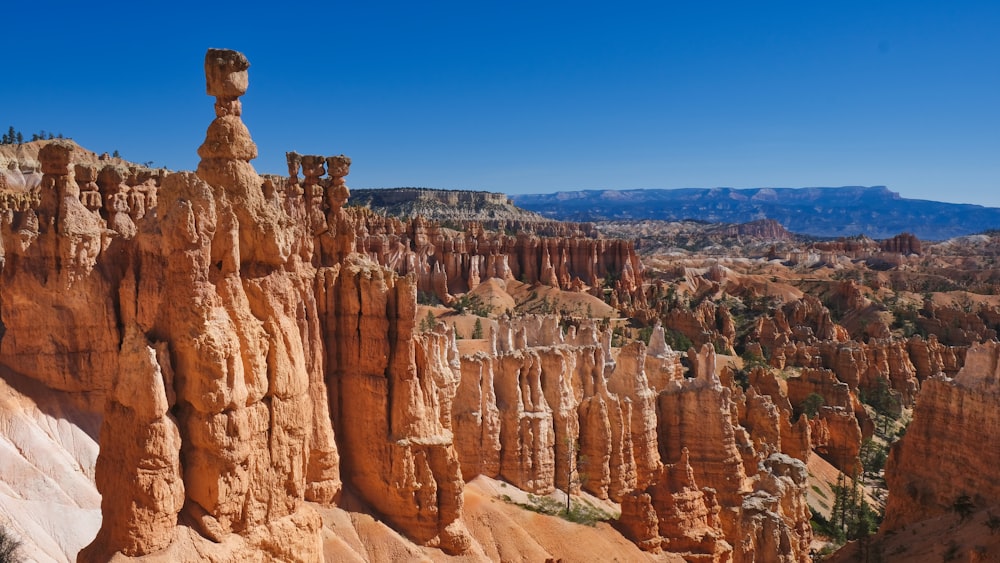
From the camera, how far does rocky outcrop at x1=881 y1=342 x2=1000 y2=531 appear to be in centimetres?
2345

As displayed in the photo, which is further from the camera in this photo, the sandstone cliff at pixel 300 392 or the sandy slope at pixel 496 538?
the sandy slope at pixel 496 538

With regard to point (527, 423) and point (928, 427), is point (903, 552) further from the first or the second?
point (527, 423)

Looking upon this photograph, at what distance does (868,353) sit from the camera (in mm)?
59062

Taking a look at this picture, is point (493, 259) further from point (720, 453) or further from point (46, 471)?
point (46, 471)

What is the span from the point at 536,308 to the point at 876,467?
44326mm

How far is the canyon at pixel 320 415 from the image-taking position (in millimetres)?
12141

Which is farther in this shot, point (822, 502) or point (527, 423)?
point (822, 502)

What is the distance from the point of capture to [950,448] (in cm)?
2448

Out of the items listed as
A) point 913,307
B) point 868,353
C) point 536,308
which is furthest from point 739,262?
point 868,353

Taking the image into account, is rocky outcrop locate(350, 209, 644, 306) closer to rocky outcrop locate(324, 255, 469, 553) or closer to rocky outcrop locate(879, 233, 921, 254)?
rocky outcrop locate(324, 255, 469, 553)

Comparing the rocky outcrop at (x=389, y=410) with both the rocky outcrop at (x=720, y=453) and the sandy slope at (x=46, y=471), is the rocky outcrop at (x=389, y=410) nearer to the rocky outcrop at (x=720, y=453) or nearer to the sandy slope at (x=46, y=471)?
the sandy slope at (x=46, y=471)

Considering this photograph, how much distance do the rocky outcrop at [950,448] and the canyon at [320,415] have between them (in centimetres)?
7

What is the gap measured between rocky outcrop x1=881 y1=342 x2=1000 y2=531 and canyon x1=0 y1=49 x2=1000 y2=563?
71 millimetres

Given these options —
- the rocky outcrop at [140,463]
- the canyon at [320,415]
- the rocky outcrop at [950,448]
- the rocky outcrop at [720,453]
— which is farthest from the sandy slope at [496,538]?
the rocky outcrop at [950,448]
